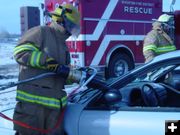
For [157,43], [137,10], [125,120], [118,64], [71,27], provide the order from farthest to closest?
[137,10]
[118,64]
[157,43]
[71,27]
[125,120]

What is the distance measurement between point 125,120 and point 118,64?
7.84 metres

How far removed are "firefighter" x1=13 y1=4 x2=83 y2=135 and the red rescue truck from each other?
248 inches

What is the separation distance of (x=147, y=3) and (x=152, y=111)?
28.1 feet

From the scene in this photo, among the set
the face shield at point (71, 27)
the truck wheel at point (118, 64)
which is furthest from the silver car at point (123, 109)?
the truck wheel at point (118, 64)

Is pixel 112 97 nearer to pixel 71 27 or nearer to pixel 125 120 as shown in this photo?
pixel 125 120

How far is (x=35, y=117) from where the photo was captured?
3.37 metres

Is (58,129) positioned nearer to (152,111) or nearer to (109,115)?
(109,115)

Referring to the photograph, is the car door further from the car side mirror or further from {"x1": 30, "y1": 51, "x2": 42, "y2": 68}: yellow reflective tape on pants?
{"x1": 30, "y1": 51, "x2": 42, "y2": 68}: yellow reflective tape on pants

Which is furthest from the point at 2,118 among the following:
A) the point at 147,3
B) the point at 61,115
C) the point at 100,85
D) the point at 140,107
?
the point at 147,3

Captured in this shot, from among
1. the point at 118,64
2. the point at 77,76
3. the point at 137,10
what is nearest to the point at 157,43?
the point at 77,76

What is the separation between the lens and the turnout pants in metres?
3.37

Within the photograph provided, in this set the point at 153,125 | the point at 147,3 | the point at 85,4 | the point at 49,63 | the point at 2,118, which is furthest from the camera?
the point at 147,3

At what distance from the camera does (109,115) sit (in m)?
3.25

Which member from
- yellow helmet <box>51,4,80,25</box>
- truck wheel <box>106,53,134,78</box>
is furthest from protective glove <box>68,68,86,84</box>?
truck wheel <box>106,53,134,78</box>
